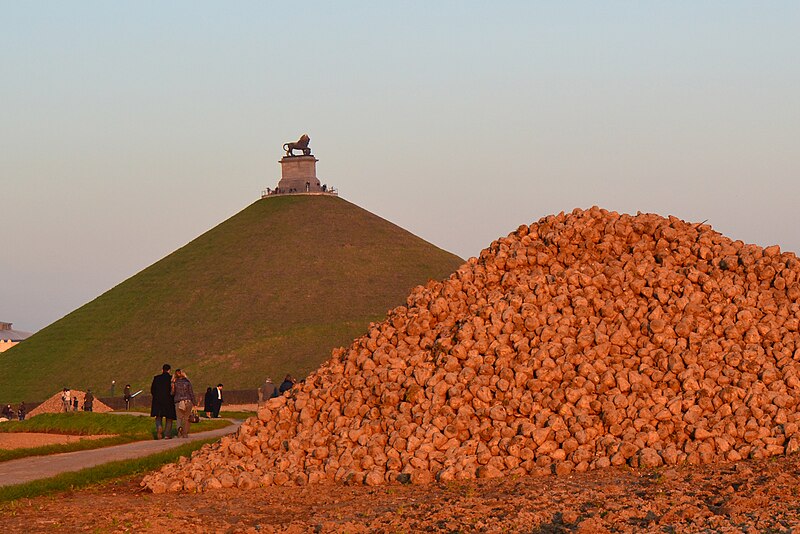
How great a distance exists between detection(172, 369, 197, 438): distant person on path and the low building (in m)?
103

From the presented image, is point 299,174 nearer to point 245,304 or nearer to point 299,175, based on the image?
point 299,175

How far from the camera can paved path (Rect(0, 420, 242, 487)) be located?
1591 centimetres

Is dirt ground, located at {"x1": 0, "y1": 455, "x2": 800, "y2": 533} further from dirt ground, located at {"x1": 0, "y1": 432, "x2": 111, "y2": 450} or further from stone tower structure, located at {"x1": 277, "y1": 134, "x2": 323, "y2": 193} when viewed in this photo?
stone tower structure, located at {"x1": 277, "y1": 134, "x2": 323, "y2": 193}

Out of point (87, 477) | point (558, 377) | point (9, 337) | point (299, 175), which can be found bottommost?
point (87, 477)

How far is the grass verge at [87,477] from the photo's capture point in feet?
44.6

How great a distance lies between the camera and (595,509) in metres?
9.49

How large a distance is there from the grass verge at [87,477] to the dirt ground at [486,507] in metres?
0.94

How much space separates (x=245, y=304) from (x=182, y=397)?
82.7m

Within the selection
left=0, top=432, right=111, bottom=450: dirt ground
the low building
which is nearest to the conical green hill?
the low building

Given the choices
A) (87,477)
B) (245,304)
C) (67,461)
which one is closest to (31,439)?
(67,461)

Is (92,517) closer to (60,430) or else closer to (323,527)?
(323,527)

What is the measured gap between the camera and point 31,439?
2431cm

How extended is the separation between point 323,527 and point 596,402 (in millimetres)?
4087

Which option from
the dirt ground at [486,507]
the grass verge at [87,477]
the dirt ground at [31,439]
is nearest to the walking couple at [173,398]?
the dirt ground at [31,439]
